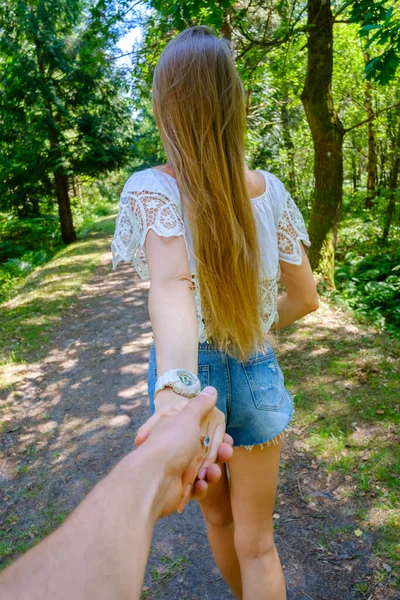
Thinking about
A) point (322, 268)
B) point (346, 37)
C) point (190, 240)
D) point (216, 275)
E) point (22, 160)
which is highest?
point (346, 37)

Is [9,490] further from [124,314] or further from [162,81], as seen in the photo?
[124,314]

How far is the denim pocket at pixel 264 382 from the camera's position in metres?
1.60

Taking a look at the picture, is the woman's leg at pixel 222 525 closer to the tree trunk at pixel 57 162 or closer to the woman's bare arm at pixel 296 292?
the woman's bare arm at pixel 296 292

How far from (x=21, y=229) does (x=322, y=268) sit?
45.3ft

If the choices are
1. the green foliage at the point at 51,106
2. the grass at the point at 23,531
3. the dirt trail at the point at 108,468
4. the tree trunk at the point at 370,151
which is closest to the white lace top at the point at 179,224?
the dirt trail at the point at 108,468

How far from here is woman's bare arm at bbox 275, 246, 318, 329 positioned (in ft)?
5.99

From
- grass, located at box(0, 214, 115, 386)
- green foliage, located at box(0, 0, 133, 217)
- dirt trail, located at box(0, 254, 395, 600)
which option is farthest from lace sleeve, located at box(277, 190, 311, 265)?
green foliage, located at box(0, 0, 133, 217)

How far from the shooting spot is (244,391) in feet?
5.20

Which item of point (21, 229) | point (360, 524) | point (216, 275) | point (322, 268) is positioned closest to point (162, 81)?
point (216, 275)

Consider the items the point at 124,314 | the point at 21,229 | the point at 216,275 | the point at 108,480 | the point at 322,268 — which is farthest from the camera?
the point at 21,229

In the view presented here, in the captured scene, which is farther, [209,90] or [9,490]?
[9,490]

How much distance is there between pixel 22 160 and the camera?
13.6 metres

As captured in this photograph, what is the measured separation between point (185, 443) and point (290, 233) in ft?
3.14

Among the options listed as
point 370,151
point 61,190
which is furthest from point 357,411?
point 61,190
